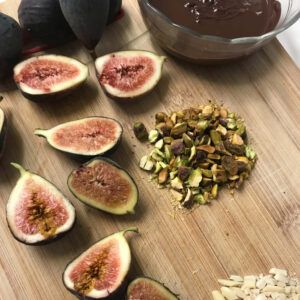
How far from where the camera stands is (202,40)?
144 cm

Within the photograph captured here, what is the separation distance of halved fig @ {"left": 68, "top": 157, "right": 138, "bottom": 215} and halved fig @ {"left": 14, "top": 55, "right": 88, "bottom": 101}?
275 millimetres

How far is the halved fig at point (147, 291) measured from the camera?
4.25ft

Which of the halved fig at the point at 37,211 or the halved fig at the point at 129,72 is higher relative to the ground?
the halved fig at the point at 129,72

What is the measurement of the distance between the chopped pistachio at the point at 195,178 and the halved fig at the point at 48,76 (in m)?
0.48

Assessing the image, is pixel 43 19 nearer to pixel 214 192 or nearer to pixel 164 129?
pixel 164 129

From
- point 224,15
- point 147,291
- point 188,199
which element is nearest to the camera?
point 147,291

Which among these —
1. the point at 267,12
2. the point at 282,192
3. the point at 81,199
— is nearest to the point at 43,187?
the point at 81,199

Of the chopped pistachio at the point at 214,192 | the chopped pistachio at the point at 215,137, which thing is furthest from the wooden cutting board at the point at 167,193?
the chopped pistachio at the point at 215,137

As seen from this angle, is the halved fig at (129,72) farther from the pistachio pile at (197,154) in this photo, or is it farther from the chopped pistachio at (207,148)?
the chopped pistachio at (207,148)

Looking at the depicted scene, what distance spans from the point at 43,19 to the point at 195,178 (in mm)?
710

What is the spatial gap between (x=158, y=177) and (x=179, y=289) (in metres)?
0.35

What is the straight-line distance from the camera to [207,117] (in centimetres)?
150

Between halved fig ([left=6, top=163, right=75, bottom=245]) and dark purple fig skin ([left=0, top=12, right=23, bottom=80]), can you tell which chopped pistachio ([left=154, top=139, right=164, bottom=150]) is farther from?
dark purple fig skin ([left=0, top=12, right=23, bottom=80])

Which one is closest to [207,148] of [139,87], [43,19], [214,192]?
[214,192]
